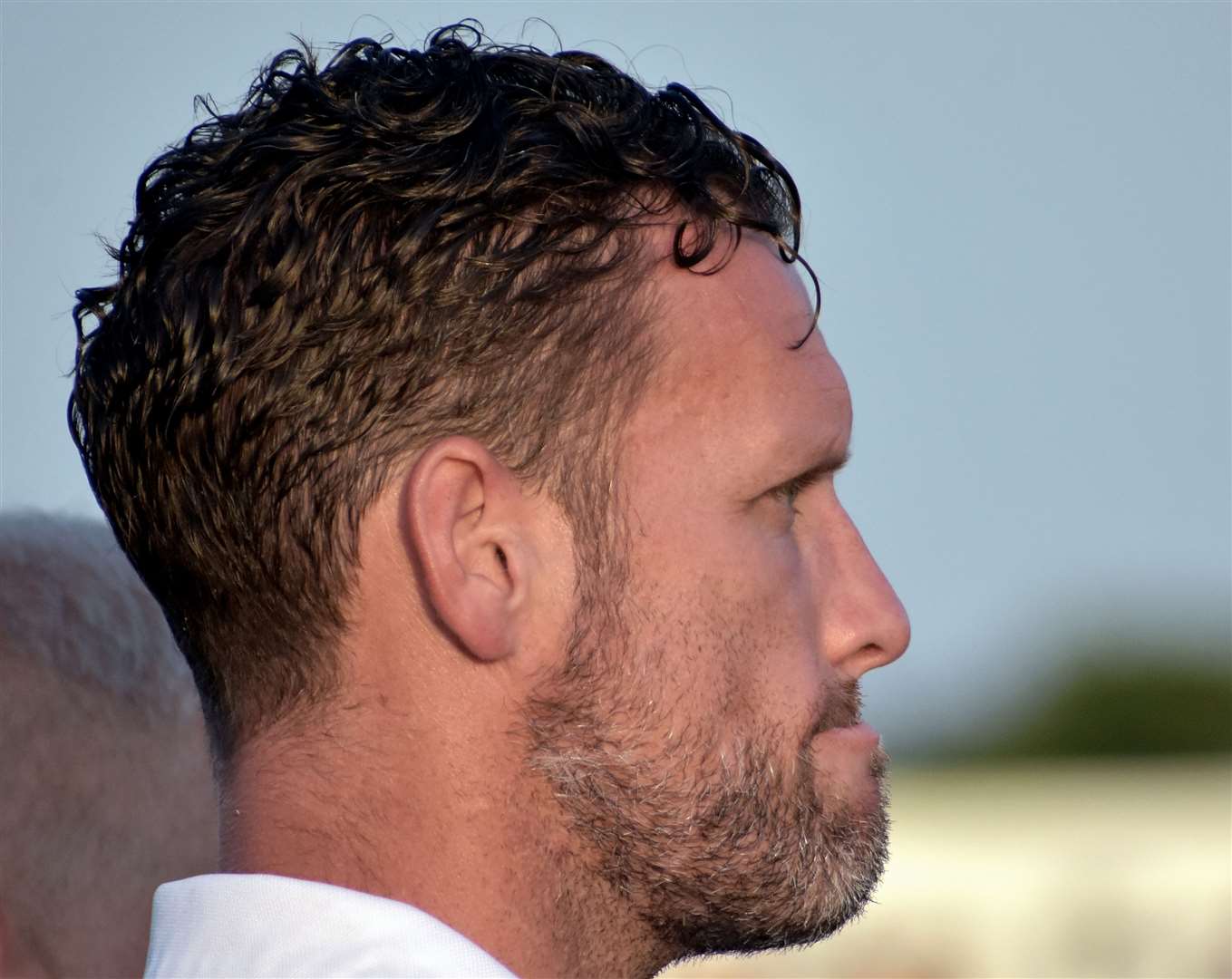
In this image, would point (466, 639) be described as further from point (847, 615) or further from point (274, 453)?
point (847, 615)

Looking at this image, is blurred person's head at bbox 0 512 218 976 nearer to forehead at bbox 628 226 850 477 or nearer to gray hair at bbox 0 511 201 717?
gray hair at bbox 0 511 201 717

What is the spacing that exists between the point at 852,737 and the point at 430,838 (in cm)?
64

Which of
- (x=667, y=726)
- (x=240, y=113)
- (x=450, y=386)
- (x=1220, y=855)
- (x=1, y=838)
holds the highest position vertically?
(x=240, y=113)

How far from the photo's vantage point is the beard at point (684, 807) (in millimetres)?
2094

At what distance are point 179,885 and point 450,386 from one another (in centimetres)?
73

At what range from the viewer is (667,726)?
2.12 metres

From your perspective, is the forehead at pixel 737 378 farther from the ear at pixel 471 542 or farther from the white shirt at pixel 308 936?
the white shirt at pixel 308 936

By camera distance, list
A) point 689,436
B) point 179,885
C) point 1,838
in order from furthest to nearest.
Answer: point 1,838 < point 689,436 < point 179,885

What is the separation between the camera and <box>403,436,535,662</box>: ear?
6.66 ft

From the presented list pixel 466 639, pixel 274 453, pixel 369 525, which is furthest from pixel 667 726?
pixel 274 453

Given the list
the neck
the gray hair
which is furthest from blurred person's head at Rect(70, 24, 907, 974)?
the gray hair

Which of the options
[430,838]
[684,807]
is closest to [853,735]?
[684,807]

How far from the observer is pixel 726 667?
84.7 inches

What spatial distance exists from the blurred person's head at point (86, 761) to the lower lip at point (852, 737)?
1200 mm
